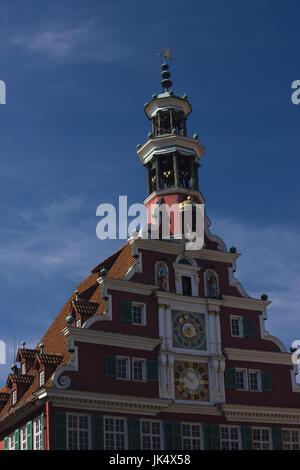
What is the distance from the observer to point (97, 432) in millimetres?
44938

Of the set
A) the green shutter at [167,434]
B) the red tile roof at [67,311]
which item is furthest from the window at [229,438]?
the red tile roof at [67,311]

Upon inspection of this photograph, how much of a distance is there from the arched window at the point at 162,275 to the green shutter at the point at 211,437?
7.98 m

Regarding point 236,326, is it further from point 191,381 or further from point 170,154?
point 170,154

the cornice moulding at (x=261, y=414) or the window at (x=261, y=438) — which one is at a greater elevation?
the cornice moulding at (x=261, y=414)

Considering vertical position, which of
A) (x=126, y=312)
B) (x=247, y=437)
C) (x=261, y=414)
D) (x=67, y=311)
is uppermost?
(x=67, y=311)

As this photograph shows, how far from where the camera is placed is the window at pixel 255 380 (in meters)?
51.1

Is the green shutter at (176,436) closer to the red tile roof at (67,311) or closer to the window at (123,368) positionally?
the window at (123,368)

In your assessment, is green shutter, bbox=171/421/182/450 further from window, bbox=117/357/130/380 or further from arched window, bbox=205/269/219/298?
arched window, bbox=205/269/219/298

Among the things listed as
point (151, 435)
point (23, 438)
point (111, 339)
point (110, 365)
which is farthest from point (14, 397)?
point (151, 435)

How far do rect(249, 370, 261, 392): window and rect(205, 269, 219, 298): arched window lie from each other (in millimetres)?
4929

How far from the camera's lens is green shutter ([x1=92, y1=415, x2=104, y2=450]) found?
147 feet

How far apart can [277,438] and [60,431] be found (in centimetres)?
1344
